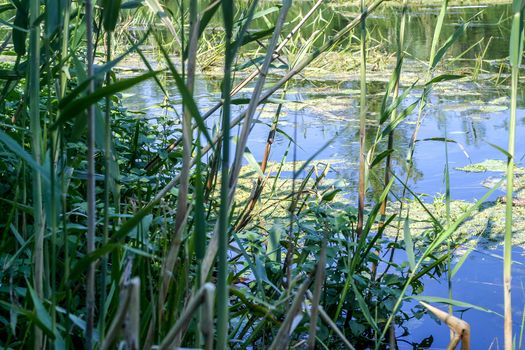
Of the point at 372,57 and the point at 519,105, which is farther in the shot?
the point at 372,57

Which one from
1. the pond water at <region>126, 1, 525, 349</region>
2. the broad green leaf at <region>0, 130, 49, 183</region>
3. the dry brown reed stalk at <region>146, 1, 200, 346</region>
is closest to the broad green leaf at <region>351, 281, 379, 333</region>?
the pond water at <region>126, 1, 525, 349</region>

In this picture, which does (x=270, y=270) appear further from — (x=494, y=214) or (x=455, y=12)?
(x=455, y=12)

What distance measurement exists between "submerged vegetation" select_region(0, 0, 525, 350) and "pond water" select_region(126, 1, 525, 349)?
0.09 feet

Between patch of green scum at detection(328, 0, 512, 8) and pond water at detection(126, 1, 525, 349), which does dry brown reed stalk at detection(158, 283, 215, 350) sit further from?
patch of green scum at detection(328, 0, 512, 8)

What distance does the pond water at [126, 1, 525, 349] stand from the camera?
2059 millimetres

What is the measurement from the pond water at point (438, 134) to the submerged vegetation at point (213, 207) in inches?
1.1

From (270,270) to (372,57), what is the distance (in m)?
3.97

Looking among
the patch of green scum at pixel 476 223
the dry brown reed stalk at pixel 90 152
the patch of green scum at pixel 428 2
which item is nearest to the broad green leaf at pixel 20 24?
the dry brown reed stalk at pixel 90 152

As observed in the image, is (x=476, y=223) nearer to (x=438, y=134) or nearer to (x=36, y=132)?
(x=438, y=134)

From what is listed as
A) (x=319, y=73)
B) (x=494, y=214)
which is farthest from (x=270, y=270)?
(x=319, y=73)

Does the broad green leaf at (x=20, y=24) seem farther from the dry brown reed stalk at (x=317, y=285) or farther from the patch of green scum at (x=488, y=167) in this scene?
the patch of green scum at (x=488, y=167)

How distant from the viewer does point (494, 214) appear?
271cm

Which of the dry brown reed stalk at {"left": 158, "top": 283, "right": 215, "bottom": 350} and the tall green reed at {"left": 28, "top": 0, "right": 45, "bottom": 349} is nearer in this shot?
the dry brown reed stalk at {"left": 158, "top": 283, "right": 215, "bottom": 350}

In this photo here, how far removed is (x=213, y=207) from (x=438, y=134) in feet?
6.19
